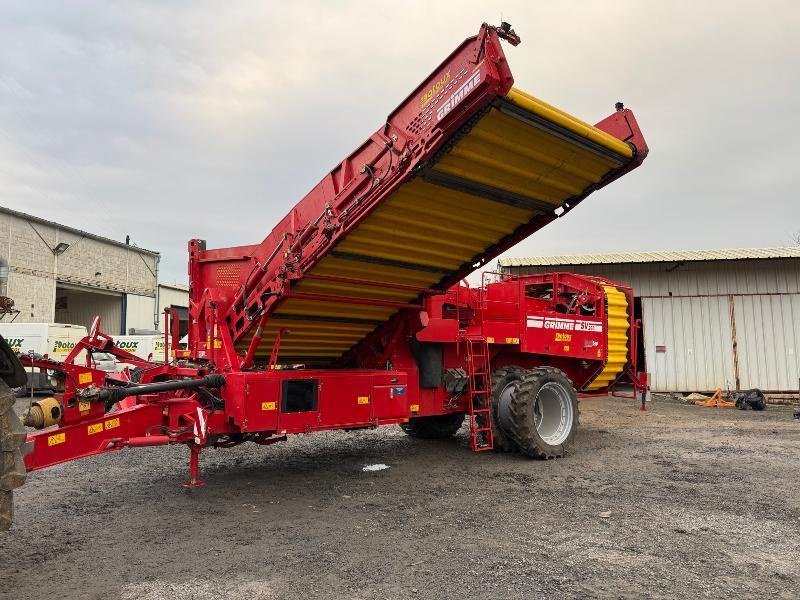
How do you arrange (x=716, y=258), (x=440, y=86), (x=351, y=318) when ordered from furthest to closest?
1. (x=716, y=258)
2. (x=351, y=318)
3. (x=440, y=86)

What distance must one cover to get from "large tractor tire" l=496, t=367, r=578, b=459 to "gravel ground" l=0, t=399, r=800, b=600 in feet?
1.04

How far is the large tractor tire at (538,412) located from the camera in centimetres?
748

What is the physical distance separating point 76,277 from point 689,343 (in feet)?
78.0

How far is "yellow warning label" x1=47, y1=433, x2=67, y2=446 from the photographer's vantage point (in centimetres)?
436

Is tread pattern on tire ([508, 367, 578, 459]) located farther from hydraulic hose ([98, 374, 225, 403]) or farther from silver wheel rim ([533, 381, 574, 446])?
hydraulic hose ([98, 374, 225, 403])

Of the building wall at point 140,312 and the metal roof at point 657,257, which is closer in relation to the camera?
the metal roof at point 657,257

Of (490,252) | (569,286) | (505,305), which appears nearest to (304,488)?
(490,252)

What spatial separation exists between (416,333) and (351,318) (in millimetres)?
891

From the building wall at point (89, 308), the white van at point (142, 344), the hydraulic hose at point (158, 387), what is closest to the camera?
the hydraulic hose at point (158, 387)

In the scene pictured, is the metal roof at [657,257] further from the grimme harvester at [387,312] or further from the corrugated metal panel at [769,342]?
the grimme harvester at [387,312]

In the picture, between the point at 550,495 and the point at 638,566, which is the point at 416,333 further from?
the point at 638,566

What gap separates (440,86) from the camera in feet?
14.5

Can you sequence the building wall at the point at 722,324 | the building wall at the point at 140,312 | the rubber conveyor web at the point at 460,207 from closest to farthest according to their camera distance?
the rubber conveyor web at the point at 460,207 → the building wall at the point at 722,324 → the building wall at the point at 140,312

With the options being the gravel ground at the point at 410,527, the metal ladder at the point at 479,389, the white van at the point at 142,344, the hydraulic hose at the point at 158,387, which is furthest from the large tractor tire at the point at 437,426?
the white van at the point at 142,344
